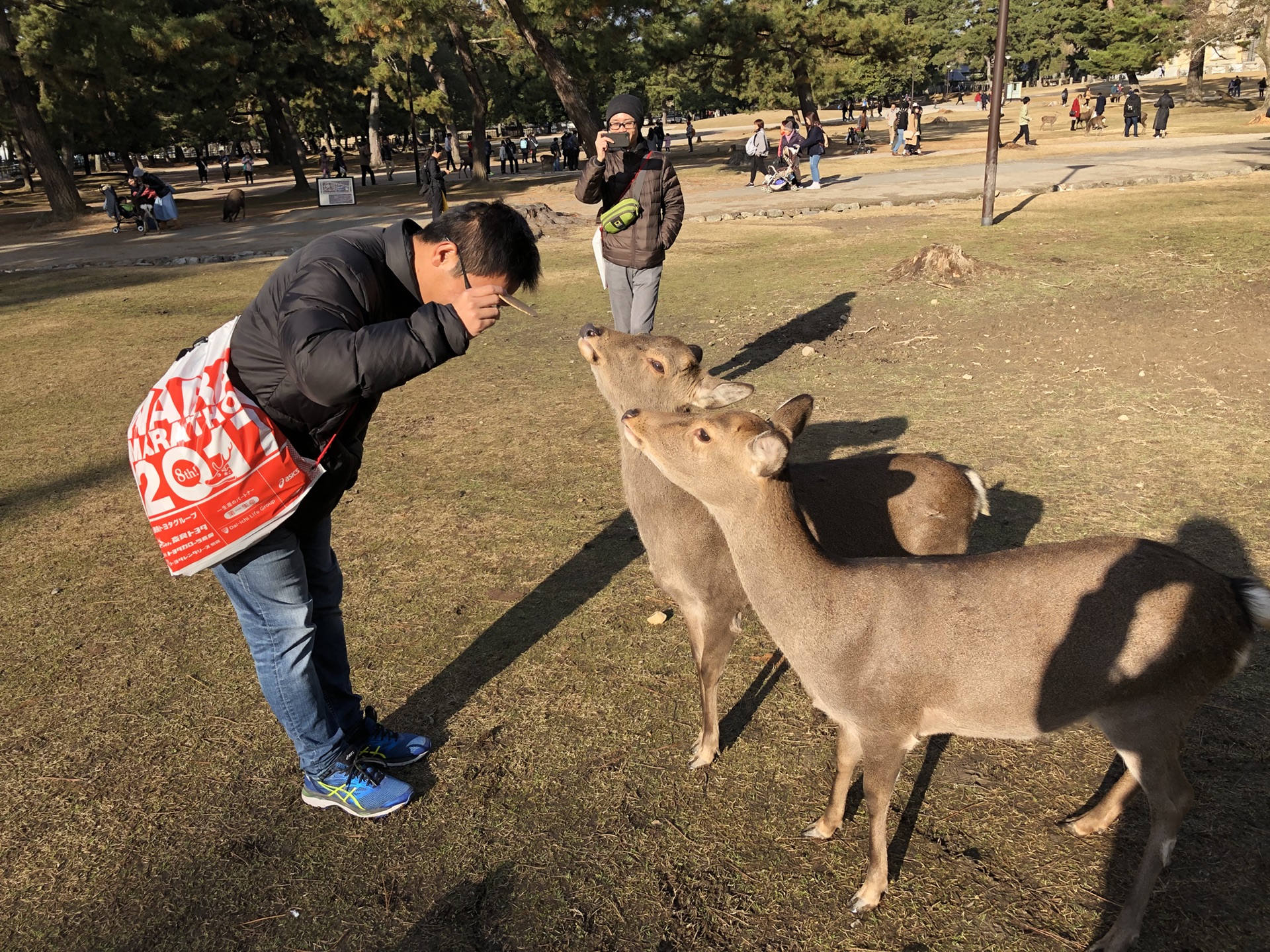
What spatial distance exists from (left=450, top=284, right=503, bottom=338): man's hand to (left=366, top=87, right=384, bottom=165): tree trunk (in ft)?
153

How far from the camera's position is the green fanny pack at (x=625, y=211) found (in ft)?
22.5

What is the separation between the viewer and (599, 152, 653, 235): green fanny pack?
22.5 ft

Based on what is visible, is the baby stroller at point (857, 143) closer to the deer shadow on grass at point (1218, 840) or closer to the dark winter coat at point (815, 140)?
the dark winter coat at point (815, 140)

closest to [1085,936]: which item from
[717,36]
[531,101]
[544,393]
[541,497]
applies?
[541,497]

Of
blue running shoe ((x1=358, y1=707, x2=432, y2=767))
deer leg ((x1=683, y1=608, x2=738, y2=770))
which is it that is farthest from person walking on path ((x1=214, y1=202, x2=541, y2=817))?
deer leg ((x1=683, y1=608, x2=738, y2=770))

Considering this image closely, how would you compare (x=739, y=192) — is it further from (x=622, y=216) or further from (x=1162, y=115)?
(x=622, y=216)

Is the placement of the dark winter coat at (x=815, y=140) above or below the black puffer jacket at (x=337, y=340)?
above

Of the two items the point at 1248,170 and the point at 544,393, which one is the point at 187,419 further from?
the point at 1248,170

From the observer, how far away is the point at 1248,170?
18.8m

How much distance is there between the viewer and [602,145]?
6.96 metres

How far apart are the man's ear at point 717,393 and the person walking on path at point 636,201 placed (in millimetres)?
2747

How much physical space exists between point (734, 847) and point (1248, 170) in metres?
21.7

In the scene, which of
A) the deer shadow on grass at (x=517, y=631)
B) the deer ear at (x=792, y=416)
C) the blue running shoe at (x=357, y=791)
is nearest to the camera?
the blue running shoe at (x=357, y=791)

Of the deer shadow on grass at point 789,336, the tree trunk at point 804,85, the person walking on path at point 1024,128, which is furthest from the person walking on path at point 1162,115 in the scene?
the deer shadow on grass at point 789,336
